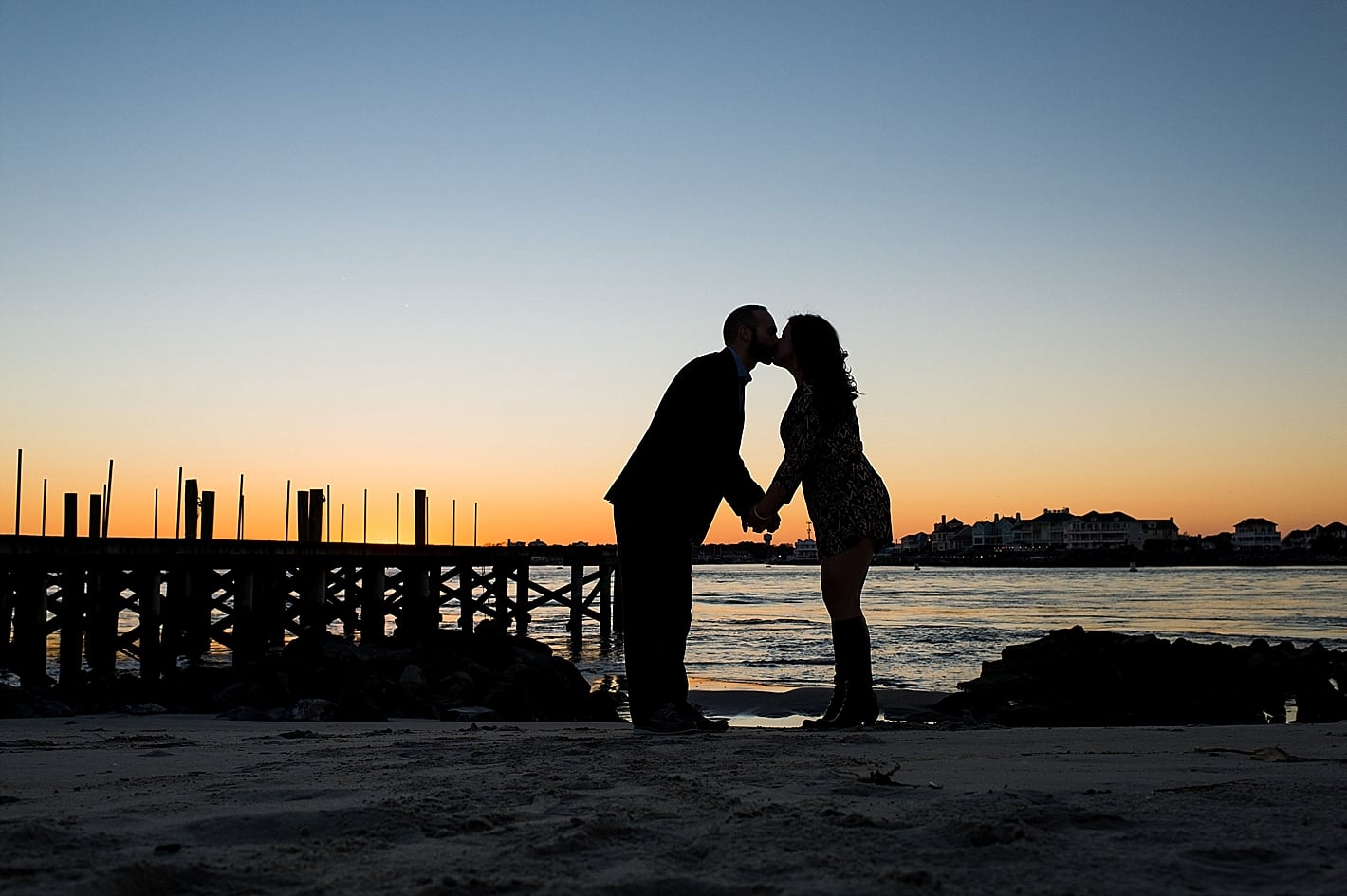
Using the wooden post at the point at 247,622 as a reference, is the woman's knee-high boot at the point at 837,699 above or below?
above

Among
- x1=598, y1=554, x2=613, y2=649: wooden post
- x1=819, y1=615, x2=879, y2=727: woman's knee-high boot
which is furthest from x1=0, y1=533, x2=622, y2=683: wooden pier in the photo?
x1=819, y1=615, x2=879, y2=727: woman's knee-high boot

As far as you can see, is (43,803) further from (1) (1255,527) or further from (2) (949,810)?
(1) (1255,527)

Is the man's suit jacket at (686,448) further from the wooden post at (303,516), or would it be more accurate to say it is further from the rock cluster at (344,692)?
the wooden post at (303,516)

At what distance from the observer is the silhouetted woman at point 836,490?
5340 millimetres

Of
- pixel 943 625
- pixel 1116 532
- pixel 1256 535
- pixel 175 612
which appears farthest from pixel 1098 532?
pixel 175 612

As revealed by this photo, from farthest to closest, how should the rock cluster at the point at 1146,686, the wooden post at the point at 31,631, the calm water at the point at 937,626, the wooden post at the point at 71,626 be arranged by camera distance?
the calm water at the point at 937,626, the wooden post at the point at 31,631, the wooden post at the point at 71,626, the rock cluster at the point at 1146,686

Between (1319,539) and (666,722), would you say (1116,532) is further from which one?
(666,722)

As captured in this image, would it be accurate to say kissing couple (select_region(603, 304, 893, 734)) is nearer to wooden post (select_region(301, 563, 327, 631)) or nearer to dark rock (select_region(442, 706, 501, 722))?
dark rock (select_region(442, 706, 501, 722))

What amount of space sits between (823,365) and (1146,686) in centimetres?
718

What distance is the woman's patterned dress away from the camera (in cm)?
540

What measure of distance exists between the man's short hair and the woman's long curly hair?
0.26 metres

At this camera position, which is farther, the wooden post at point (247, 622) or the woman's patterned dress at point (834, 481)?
the wooden post at point (247, 622)

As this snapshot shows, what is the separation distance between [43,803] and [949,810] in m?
2.24

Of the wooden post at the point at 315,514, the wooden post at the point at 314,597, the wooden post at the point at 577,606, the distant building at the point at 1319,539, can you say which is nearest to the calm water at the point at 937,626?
the wooden post at the point at 577,606
